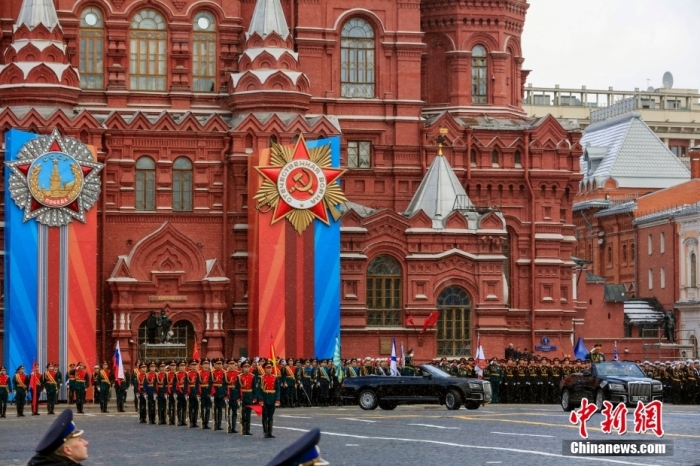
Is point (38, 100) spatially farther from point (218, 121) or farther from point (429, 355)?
point (429, 355)

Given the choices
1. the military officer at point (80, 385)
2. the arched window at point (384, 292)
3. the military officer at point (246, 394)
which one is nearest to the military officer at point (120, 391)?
the military officer at point (80, 385)

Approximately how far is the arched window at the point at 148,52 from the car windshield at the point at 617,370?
25.1 m

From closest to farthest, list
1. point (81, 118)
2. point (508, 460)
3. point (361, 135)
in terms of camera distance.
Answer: point (508, 460) → point (81, 118) → point (361, 135)

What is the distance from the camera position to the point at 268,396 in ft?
106

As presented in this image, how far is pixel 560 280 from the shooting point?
6306 cm

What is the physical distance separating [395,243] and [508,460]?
34.1 metres

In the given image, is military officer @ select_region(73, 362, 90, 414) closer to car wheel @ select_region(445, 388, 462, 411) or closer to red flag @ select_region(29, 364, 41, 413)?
red flag @ select_region(29, 364, 41, 413)

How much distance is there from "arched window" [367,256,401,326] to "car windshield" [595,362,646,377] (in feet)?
63.7

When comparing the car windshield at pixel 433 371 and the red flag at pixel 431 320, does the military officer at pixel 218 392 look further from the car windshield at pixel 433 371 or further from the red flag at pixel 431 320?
the red flag at pixel 431 320

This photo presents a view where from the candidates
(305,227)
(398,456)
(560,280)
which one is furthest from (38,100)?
(398,456)

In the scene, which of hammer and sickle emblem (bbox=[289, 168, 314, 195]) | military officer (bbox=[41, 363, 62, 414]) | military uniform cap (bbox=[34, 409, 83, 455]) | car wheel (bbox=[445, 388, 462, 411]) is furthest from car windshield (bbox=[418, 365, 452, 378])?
military uniform cap (bbox=[34, 409, 83, 455])

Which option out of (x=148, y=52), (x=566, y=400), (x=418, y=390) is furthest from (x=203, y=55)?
(x=566, y=400)

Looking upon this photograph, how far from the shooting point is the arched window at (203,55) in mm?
60062

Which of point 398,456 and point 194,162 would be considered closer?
point 398,456
